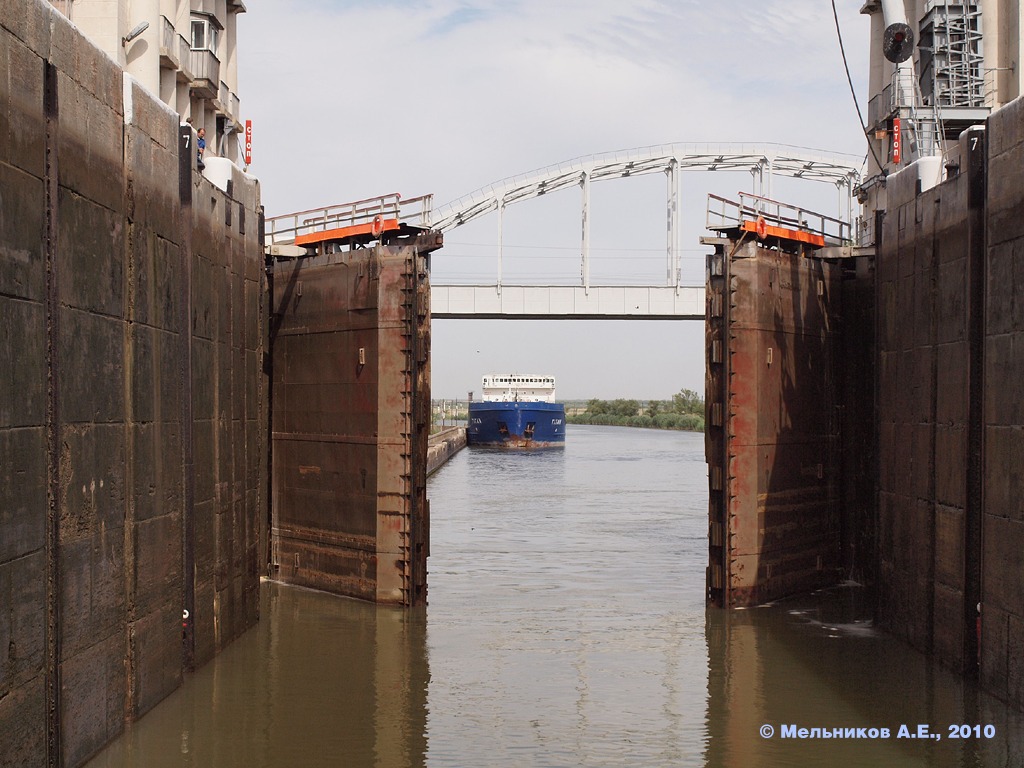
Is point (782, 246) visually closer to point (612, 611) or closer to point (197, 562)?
point (612, 611)

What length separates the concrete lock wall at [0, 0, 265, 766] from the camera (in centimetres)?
877

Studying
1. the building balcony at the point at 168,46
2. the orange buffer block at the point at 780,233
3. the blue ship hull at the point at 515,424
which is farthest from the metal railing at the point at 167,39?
the blue ship hull at the point at 515,424

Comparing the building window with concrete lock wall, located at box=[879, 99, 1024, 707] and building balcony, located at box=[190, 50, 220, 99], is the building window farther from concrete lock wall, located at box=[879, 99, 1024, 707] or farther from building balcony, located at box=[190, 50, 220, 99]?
concrete lock wall, located at box=[879, 99, 1024, 707]

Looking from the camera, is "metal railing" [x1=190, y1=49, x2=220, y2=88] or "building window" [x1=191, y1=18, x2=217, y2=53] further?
"building window" [x1=191, y1=18, x2=217, y2=53]

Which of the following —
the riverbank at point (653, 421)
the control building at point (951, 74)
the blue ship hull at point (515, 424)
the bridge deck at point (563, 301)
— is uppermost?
the control building at point (951, 74)

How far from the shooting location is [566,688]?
14.1 metres

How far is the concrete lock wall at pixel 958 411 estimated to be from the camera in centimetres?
1189

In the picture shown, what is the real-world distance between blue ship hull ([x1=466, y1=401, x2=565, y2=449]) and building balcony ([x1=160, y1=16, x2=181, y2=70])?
57.2m

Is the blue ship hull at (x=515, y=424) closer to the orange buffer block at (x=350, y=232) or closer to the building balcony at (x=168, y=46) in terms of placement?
the building balcony at (x=168, y=46)

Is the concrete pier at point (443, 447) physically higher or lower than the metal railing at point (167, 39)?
lower

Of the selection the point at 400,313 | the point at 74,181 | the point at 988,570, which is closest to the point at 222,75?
the point at 400,313

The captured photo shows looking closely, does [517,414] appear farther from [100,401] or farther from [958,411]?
[100,401]

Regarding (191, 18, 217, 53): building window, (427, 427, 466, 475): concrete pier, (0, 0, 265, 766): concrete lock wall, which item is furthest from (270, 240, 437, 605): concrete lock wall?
(427, 427, 466, 475): concrete pier

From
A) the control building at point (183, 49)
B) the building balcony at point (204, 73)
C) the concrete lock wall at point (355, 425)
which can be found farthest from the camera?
the building balcony at point (204, 73)
